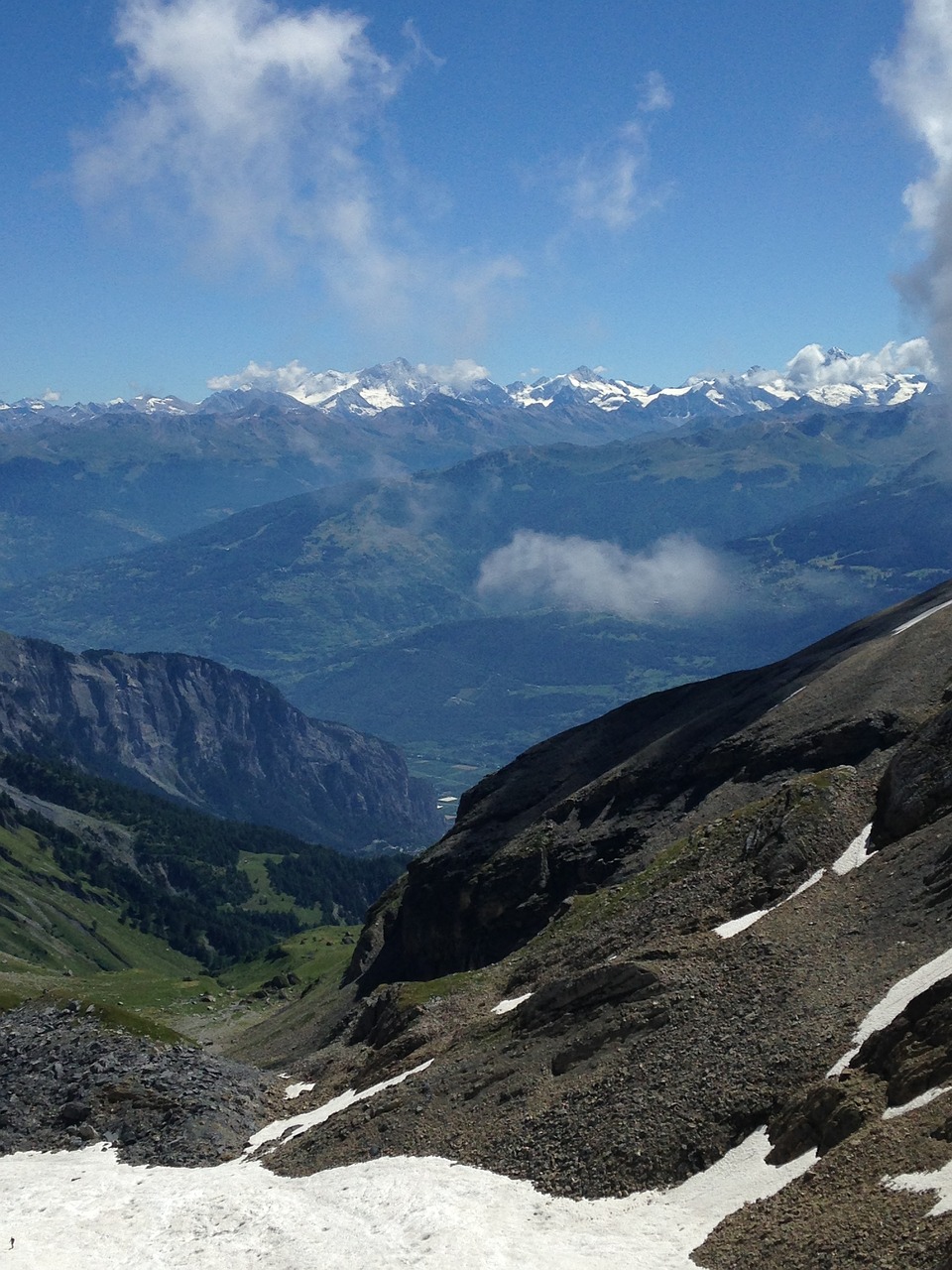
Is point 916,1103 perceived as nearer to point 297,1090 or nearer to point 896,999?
point 896,999

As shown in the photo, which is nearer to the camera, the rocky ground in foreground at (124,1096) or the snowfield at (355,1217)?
the snowfield at (355,1217)

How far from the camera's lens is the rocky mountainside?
132 ft

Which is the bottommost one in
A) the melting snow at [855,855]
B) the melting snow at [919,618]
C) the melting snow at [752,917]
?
the melting snow at [752,917]

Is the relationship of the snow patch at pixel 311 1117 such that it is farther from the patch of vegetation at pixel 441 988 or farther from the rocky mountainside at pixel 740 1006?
the patch of vegetation at pixel 441 988

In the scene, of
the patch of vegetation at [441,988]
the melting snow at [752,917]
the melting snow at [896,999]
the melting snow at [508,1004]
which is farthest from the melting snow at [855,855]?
the patch of vegetation at [441,988]

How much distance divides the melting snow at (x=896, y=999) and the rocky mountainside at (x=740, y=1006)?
124mm

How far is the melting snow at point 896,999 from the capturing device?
149 ft

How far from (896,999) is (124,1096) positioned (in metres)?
40.0

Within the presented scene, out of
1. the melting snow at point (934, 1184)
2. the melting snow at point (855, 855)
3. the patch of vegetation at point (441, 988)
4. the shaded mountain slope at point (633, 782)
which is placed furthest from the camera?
the shaded mountain slope at point (633, 782)

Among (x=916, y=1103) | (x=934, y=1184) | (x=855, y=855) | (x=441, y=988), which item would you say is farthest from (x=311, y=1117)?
(x=934, y=1184)

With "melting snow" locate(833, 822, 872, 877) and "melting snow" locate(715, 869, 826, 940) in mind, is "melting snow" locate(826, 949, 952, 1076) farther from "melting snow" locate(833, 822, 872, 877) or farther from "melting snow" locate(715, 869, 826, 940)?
"melting snow" locate(833, 822, 872, 877)

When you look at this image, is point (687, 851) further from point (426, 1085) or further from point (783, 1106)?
point (783, 1106)

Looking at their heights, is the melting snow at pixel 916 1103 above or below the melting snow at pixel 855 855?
below

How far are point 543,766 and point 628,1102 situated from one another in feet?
301
